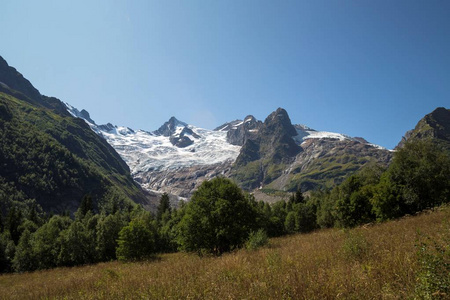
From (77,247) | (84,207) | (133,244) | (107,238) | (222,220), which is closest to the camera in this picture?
(222,220)

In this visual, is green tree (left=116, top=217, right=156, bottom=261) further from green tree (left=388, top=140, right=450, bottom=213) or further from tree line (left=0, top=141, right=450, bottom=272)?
green tree (left=388, top=140, right=450, bottom=213)

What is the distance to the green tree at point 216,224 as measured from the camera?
23219 millimetres

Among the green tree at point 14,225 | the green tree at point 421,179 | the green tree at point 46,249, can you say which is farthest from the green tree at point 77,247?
the green tree at point 421,179

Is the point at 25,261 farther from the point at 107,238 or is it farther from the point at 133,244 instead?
the point at 133,244

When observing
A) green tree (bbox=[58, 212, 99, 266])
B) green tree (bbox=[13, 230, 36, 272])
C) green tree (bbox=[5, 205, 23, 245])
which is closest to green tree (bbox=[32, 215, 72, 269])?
green tree (bbox=[13, 230, 36, 272])

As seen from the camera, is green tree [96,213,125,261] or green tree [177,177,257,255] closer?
green tree [177,177,257,255]

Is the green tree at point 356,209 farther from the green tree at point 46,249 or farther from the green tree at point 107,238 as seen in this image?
the green tree at point 46,249

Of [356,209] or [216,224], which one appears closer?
[216,224]

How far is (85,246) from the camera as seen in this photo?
45000 millimetres

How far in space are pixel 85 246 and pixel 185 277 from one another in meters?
48.3

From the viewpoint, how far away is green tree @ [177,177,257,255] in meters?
23.2

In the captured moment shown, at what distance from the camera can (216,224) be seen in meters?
23.7

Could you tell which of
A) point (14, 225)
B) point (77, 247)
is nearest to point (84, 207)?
point (14, 225)

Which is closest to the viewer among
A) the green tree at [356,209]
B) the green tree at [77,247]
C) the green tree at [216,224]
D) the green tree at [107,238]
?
the green tree at [216,224]
